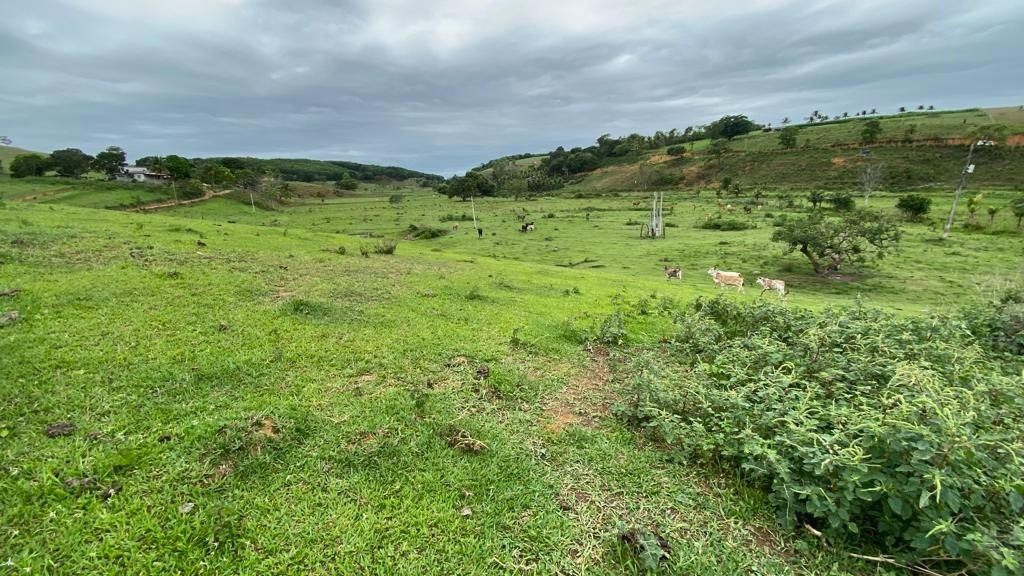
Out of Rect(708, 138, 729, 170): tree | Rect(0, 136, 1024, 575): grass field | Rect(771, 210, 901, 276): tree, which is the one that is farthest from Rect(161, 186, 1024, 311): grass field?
Rect(708, 138, 729, 170): tree

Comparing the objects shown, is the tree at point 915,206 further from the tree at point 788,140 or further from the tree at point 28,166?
the tree at point 28,166

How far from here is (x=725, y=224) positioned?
136 feet

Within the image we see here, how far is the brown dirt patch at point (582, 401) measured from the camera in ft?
16.6

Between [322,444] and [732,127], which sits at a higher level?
[732,127]

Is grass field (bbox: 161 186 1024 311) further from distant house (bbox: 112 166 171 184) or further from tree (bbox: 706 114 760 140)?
tree (bbox: 706 114 760 140)

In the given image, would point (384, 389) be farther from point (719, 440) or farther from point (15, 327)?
point (15, 327)

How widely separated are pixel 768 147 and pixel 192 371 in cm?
11688

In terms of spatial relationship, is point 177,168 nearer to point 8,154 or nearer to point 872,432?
point 8,154

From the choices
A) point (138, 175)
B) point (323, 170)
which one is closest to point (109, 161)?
point (138, 175)

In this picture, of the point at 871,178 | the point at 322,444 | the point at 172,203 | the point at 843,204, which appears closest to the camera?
the point at 322,444

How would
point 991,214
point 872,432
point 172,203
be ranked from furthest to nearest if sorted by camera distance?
point 172,203 → point 991,214 → point 872,432

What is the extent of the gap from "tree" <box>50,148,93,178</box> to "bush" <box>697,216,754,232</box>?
83.4 meters

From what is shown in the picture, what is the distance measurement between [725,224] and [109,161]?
8887cm

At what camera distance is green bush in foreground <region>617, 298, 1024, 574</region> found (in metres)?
2.86
